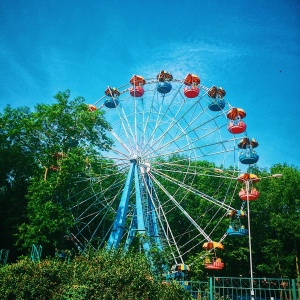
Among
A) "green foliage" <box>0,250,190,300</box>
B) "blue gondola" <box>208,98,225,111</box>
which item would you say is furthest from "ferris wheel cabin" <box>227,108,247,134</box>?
"green foliage" <box>0,250,190,300</box>

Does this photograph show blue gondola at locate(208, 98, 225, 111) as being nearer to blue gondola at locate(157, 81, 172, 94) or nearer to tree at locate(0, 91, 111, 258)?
blue gondola at locate(157, 81, 172, 94)

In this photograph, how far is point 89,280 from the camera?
25.8 ft

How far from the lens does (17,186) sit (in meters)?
22.1

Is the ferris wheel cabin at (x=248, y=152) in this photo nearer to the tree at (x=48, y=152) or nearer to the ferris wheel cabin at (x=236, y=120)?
the ferris wheel cabin at (x=236, y=120)

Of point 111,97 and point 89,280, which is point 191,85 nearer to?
point 111,97

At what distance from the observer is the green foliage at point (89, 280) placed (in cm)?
773

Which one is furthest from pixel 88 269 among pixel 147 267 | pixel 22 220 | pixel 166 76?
pixel 166 76

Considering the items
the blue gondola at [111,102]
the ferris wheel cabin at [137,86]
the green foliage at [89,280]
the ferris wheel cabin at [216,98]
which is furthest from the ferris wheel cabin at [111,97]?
the green foliage at [89,280]

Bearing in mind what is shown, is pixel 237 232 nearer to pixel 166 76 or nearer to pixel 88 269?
pixel 166 76

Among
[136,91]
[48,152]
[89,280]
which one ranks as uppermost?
[136,91]

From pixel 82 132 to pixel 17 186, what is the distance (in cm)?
645

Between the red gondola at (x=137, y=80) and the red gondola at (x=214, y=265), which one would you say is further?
the red gondola at (x=137, y=80)

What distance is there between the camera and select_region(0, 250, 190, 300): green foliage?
7.73 metres

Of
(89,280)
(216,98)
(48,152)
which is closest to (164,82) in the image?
(216,98)
